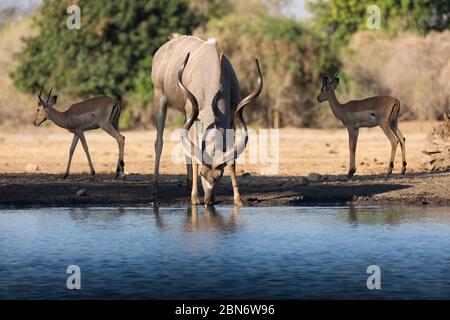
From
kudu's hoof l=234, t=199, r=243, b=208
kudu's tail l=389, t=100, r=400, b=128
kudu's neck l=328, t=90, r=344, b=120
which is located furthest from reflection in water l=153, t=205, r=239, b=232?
kudu's tail l=389, t=100, r=400, b=128

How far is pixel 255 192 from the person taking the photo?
13172 mm

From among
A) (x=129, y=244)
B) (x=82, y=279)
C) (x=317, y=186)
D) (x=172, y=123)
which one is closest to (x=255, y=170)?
(x=317, y=186)

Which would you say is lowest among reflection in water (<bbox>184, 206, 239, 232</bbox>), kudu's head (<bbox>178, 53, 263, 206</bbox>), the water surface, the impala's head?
the water surface

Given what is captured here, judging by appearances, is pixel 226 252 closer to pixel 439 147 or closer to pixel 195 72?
pixel 195 72

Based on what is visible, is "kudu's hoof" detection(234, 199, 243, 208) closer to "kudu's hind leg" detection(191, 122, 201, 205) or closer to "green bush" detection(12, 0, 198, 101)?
"kudu's hind leg" detection(191, 122, 201, 205)

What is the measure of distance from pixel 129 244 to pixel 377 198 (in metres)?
4.46

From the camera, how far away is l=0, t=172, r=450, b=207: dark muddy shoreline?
1252 cm

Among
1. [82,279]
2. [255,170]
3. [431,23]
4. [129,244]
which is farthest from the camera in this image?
[431,23]

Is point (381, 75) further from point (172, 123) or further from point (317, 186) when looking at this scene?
point (317, 186)

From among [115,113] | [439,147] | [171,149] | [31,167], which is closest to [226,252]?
[115,113]

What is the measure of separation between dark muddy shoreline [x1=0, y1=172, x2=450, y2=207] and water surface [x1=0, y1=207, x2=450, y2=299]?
0.74 metres

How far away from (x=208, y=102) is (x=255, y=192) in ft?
6.81

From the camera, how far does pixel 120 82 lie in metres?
35.3

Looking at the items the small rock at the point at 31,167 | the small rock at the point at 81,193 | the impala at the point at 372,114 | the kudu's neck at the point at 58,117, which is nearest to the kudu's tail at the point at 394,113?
the impala at the point at 372,114
